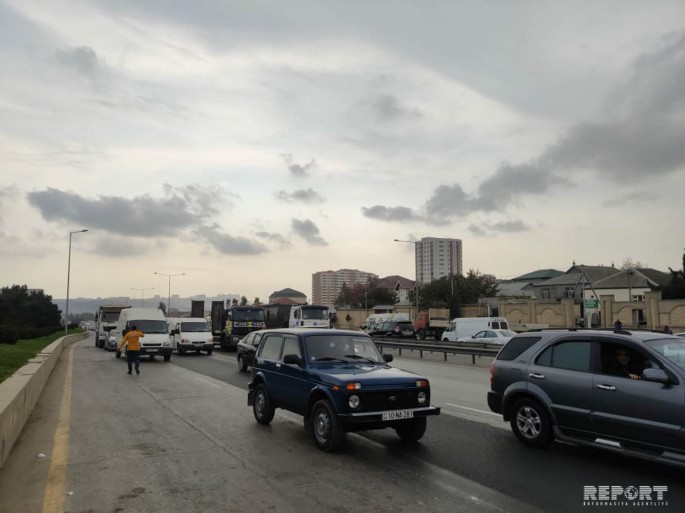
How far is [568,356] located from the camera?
721cm

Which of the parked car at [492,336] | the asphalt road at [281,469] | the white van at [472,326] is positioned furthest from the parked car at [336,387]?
the white van at [472,326]

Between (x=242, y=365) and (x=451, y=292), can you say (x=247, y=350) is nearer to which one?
(x=242, y=365)

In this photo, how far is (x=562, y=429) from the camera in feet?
22.9

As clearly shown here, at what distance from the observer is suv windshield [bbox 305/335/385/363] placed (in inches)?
325

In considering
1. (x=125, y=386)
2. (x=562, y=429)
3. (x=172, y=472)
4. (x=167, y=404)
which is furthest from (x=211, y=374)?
(x=562, y=429)

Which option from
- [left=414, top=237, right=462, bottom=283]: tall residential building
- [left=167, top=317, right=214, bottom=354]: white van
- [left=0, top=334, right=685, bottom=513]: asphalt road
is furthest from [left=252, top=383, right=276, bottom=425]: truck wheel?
[left=414, top=237, right=462, bottom=283]: tall residential building

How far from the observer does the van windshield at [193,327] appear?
92.2 ft

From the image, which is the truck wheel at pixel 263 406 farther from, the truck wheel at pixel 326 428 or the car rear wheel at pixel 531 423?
the car rear wheel at pixel 531 423

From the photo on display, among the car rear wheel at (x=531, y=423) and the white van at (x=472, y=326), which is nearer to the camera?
the car rear wheel at (x=531, y=423)

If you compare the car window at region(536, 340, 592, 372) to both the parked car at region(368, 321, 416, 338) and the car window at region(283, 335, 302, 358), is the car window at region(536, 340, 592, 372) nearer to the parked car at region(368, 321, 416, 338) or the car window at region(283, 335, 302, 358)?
the car window at region(283, 335, 302, 358)

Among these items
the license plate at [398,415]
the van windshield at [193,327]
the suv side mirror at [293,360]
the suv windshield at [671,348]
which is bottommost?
the license plate at [398,415]

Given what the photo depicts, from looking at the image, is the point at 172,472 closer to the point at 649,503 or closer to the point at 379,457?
the point at 379,457

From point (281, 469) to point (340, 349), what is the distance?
2378 mm

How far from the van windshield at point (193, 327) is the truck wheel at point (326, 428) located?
21754mm
